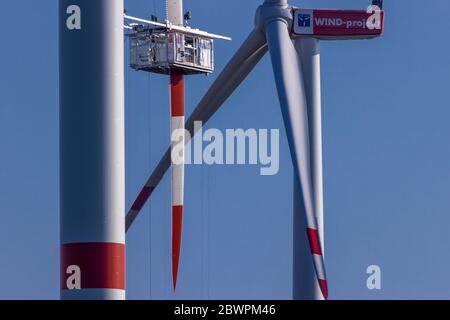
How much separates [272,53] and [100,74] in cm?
2158

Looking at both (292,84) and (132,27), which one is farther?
(132,27)

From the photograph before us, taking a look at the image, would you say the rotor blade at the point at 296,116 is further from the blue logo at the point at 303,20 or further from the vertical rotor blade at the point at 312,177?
the blue logo at the point at 303,20

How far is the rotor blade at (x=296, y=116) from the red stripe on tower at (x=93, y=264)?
10.6 meters

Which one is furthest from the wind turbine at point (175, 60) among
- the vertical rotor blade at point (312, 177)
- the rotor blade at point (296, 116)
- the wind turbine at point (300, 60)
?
the rotor blade at point (296, 116)

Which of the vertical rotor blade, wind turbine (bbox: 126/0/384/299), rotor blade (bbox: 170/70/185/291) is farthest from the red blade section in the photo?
the vertical rotor blade

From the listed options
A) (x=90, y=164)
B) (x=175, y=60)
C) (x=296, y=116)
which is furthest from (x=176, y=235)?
(x=90, y=164)

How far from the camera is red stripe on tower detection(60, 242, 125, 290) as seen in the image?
132ft

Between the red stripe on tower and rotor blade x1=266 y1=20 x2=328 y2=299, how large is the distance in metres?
10.6

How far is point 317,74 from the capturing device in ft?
223

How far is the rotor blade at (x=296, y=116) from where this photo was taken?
52969 millimetres

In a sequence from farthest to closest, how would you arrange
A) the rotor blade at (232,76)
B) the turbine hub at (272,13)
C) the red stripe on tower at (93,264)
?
the turbine hub at (272,13), the rotor blade at (232,76), the red stripe on tower at (93,264)

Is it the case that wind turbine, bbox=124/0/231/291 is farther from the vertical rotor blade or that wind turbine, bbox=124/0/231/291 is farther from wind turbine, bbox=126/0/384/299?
the vertical rotor blade

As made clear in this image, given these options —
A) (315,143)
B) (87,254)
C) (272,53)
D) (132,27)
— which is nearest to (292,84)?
(272,53)
